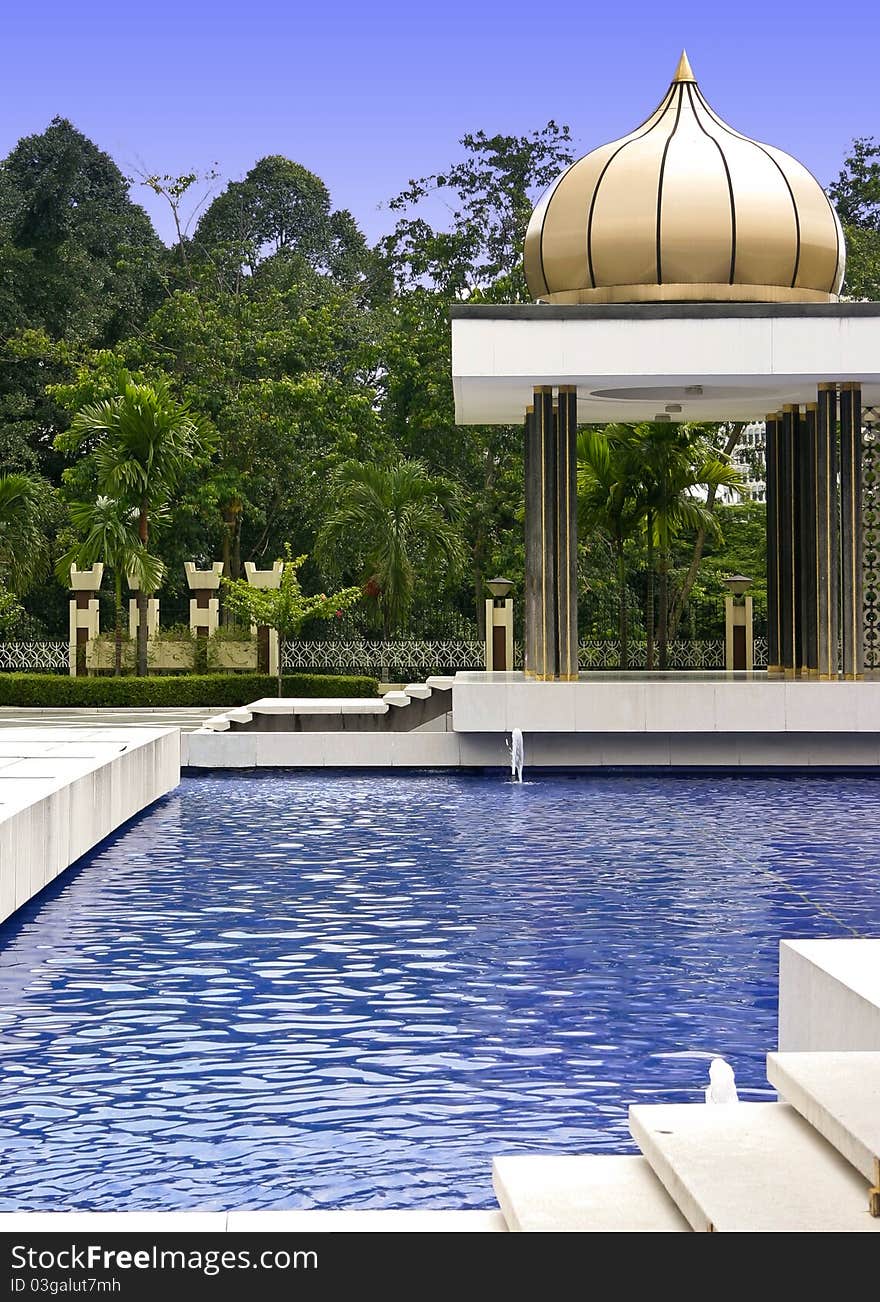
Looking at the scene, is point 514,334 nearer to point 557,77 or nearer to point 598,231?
point 598,231

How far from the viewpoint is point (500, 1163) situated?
4438 millimetres

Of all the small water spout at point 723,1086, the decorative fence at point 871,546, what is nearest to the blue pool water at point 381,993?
the small water spout at point 723,1086

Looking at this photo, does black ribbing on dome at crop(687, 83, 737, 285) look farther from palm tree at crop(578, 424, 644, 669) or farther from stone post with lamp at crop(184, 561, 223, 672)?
stone post with lamp at crop(184, 561, 223, 672)

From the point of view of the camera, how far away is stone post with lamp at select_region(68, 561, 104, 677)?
109ft

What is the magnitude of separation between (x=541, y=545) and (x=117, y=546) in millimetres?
10786

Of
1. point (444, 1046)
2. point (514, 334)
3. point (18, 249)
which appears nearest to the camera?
point (444, 1046)

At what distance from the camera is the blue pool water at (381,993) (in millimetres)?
5785

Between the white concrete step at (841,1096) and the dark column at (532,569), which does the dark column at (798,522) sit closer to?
the dark column at (532,569)

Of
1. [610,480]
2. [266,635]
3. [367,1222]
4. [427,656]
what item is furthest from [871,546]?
[367,1222]

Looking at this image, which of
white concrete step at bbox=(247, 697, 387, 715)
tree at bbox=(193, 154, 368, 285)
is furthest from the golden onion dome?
tree at bbox=(193, 154, 368, 285)

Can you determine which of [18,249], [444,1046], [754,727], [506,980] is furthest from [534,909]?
[18,249]

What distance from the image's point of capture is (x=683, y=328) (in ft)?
63.6

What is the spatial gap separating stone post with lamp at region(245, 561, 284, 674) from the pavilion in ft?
36.3
